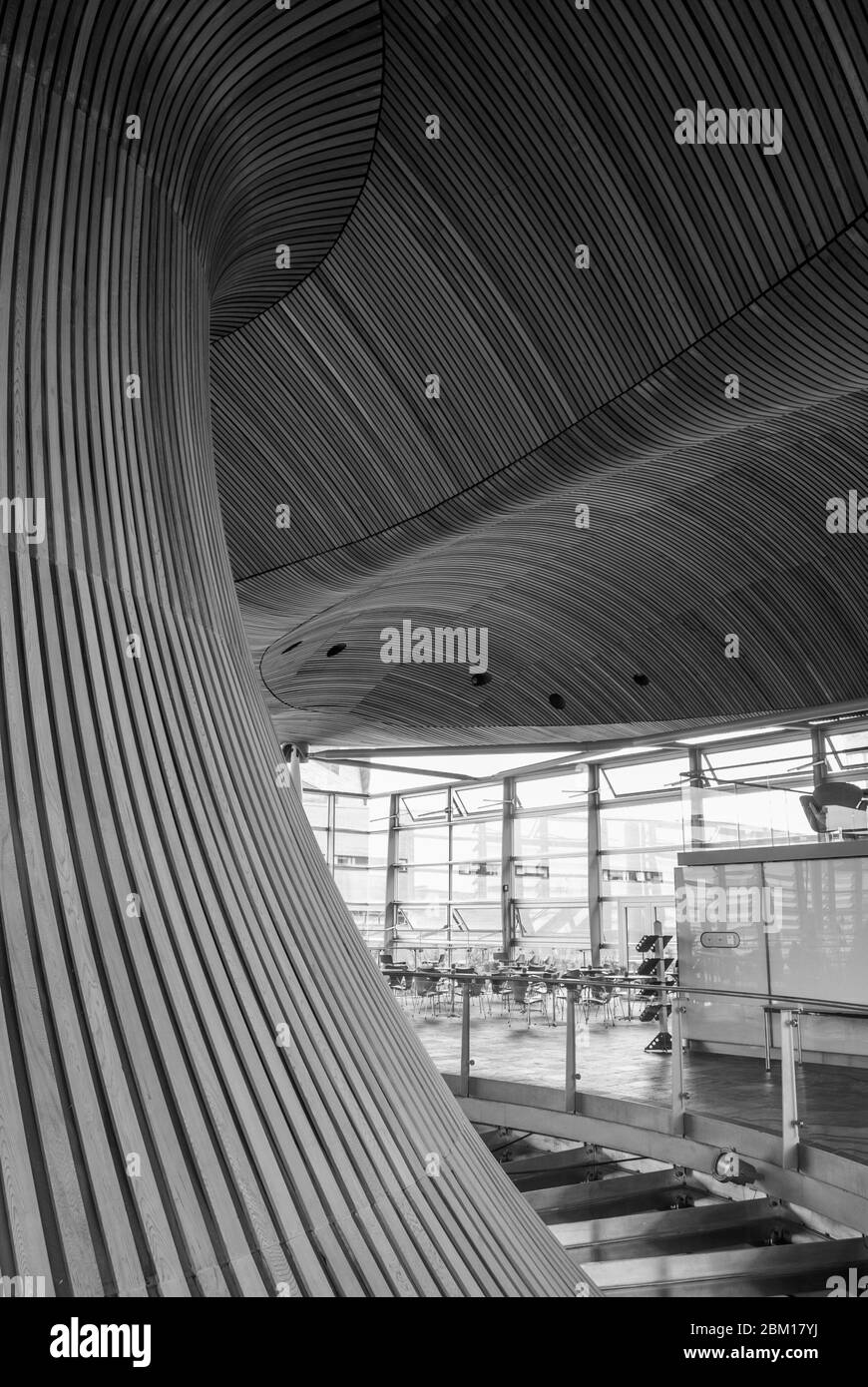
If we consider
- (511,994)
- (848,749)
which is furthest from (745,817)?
(848,749)

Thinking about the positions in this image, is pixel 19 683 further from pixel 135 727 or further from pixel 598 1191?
pixel 598 1191

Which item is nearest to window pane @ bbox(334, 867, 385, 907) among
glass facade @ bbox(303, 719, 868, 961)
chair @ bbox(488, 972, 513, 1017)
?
glass facade @ bbox(303, 719, 868, 961)

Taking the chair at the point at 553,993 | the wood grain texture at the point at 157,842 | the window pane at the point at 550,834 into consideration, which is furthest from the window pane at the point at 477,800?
the wood grain texture at the point at 157,842

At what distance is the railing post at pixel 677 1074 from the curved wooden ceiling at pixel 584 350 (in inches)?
160

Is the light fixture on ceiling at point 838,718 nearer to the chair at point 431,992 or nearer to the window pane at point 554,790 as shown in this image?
the window pane at point 554,790

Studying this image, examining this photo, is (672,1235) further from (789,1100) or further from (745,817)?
(745,817)

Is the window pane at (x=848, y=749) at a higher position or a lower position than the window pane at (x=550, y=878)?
higher

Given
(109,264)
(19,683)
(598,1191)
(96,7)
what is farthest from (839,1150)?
(96,7)

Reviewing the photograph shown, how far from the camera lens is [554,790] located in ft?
78.7

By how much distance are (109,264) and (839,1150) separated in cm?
536

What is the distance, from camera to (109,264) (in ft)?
13.1

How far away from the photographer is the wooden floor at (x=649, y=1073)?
19.9ft

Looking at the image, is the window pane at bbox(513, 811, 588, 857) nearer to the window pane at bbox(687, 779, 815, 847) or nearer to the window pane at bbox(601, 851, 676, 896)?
the window pane at bbox(601, 851, 676, 896)

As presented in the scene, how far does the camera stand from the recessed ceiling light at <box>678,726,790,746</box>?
19.2 meters
